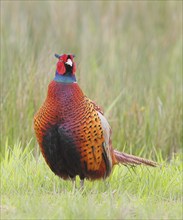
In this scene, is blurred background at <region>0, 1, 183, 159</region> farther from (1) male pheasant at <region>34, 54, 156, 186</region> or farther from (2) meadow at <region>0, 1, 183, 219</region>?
(1) male pheasant at <region>34, 54, 156, 186</region>

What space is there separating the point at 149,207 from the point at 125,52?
18.3ft

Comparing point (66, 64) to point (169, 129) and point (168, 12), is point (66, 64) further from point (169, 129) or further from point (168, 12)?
point (168, 12)

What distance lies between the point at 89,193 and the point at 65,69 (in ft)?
3.24

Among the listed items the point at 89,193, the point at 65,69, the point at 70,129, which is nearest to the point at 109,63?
the point at 65,69

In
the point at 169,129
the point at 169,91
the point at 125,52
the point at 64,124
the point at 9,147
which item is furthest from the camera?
the point at 125,52

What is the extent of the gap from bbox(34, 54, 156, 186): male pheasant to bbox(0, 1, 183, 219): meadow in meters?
0.21

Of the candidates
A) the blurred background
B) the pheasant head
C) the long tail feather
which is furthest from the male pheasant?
the blurred background

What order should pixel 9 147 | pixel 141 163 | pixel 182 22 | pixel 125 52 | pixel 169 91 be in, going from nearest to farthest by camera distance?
1. pixel 141 163
2. pixel 9 147
3. pixel 169 91
4. pixel 125 52
5. pixel 182 22

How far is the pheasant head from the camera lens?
5820 mm

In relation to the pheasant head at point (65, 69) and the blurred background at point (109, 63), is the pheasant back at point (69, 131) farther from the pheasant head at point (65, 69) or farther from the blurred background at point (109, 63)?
the blurred background at point (109, 63)

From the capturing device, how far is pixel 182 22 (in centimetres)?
1145

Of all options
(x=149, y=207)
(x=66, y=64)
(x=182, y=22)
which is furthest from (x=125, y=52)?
(x=149, y=207)

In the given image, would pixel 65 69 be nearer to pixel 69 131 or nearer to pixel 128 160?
pixel 69 131

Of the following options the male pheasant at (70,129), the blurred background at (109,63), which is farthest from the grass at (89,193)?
the blurred background at (109,63)
